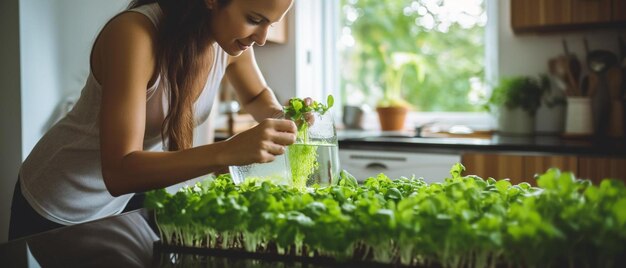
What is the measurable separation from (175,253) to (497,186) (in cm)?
49

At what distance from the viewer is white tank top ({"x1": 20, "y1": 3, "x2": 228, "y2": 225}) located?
1326 millimetres

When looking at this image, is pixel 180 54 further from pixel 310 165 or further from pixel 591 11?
pixel 591 11

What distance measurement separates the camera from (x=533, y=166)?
7.78ft

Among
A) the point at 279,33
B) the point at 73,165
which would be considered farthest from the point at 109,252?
the point at 279,33

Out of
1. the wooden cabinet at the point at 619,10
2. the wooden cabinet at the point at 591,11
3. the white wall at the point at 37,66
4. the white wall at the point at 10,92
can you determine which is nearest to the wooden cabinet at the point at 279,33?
the white wall at the point at 37,66

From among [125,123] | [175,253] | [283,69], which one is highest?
[283,69]

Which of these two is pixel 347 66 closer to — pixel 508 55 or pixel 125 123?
pixel 508 55

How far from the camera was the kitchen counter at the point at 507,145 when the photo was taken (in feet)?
7.55

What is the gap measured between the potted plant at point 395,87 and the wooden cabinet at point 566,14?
804mm

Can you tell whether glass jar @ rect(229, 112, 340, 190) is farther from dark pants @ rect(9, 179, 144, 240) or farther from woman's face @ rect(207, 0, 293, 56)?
dark pants @ rect(9, 179, 144, 240)

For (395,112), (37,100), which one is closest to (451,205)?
(37,100)

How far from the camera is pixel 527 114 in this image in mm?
2938

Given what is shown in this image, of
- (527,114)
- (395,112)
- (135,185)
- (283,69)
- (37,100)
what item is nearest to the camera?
(135,185)

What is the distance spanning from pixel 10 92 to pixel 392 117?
193 cm
